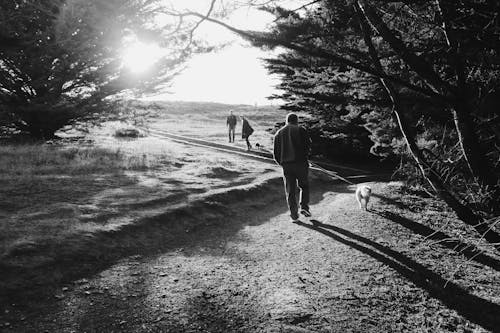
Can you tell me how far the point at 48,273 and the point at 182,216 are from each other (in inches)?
121

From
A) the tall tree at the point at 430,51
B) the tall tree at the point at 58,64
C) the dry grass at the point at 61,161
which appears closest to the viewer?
the tall tree at the point at 430,51

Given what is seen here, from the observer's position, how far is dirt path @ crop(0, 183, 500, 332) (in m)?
3.59

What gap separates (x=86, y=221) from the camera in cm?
611

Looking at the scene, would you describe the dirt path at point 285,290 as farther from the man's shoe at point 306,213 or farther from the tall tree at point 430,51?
the tall tree at point 430,51

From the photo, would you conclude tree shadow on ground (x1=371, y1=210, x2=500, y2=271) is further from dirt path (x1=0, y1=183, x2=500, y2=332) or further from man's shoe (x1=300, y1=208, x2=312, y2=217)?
man's shoe (x1=300, y1=208, x2=312, y2=217)

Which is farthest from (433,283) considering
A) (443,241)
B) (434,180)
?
(443,241)

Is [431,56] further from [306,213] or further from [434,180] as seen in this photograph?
[306,213]

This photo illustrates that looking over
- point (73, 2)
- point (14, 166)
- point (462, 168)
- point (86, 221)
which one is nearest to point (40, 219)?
point (86, 221)

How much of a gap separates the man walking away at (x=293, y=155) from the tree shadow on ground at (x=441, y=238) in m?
1.63

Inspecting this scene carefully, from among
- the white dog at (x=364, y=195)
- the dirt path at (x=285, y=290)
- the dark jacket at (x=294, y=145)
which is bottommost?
the dirt path at (x=285, y=290)

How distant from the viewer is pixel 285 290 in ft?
13.9

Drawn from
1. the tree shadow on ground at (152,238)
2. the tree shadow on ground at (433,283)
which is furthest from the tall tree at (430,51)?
the tree shadow on ground at (152,238)

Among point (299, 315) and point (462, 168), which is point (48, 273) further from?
point (462, 168)

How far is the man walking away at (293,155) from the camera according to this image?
279 inches
